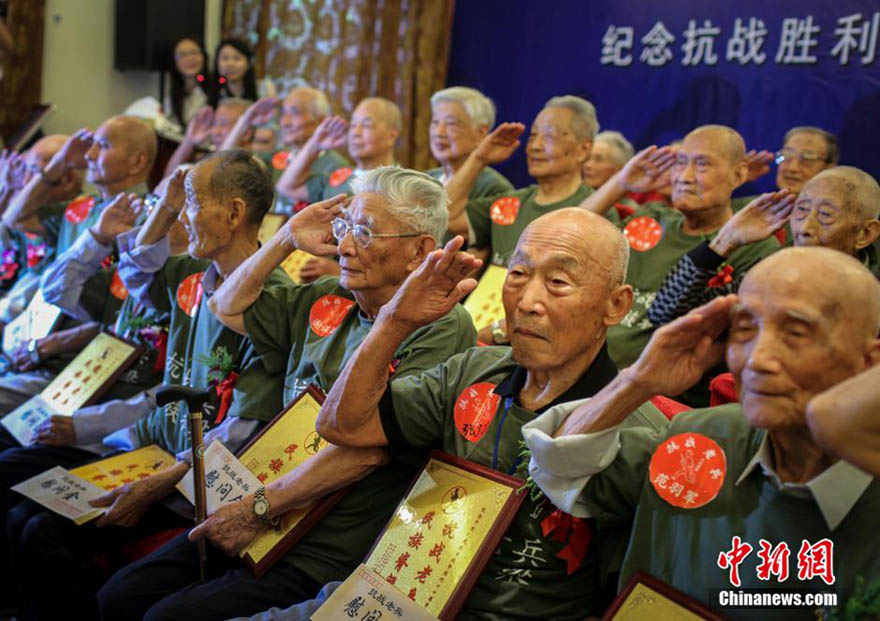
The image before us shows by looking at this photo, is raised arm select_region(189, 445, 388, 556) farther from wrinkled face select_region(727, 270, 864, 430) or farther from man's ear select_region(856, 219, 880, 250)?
man's ear select_region(856, 219, 880, 250)

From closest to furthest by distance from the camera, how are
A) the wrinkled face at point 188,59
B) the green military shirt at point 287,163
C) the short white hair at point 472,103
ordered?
the short white hair at point 472,103 → the green military shirt at point 287,163 → the wrinkled face at point 188,59

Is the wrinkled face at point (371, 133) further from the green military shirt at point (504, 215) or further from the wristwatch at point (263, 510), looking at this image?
the wristwatch at point (263, 510)

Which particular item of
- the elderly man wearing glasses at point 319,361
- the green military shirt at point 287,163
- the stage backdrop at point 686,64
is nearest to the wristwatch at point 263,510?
the elderly man wearing glasses at point 319,361

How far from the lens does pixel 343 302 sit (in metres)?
2.52

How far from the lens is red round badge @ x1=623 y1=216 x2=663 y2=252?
11.4ft

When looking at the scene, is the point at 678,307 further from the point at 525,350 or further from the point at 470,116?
the point at 470,116

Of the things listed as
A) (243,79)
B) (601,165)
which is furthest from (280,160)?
(601,165)

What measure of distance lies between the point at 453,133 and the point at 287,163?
1.36 meters

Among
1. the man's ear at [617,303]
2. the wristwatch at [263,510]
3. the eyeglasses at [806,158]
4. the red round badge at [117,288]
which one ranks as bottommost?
the wristwatch at [263,510]

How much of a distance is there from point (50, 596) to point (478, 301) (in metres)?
1.66

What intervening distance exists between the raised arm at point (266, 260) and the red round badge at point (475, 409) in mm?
776

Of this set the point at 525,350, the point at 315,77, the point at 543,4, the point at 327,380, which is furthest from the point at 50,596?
the point at 315,77

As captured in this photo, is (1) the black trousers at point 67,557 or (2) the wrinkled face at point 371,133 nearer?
(1) the black trousers at point 67,557

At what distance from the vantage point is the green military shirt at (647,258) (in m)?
3.18
